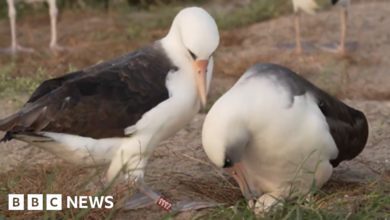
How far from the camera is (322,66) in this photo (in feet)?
23.9

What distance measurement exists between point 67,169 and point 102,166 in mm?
555

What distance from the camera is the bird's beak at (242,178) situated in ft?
11.4

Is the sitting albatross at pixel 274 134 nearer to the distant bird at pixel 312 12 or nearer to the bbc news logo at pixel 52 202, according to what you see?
the bbc news logo at pixel 52 202

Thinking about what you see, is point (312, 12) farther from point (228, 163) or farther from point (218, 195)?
point (228, 163)

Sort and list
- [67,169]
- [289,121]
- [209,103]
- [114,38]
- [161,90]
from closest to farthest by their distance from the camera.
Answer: [289,121] → [161,90] → [67,169] → [209,103] → [114,38]

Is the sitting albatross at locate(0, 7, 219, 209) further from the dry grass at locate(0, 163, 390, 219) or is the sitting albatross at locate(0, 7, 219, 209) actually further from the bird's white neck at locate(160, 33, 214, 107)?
the dry grass at locate(0, 163, 390, 219)

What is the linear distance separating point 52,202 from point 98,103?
0.52 meters

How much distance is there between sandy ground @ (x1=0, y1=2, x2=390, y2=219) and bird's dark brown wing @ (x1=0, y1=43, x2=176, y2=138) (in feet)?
1.52

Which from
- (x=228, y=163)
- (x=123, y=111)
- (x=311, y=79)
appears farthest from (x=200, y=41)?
(x=311, y=79)

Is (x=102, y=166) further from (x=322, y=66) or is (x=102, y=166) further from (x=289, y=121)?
(x=322, y=66)

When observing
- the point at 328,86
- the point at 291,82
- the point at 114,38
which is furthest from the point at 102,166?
the point at 114,38

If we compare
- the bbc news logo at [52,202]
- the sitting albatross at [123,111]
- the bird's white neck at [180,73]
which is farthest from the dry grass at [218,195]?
the bird's white neck at [180,73]

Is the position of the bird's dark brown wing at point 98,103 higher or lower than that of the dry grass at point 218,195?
higher

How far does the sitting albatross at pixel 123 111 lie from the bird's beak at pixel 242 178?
0.70 ft
